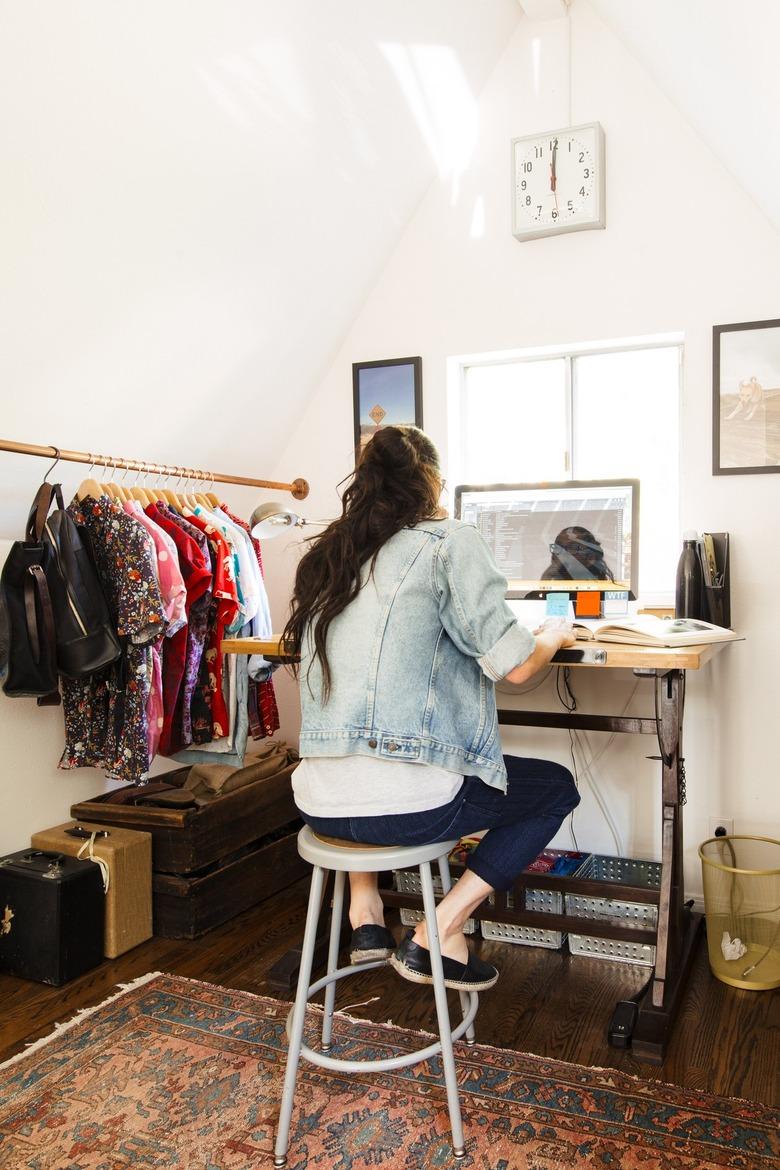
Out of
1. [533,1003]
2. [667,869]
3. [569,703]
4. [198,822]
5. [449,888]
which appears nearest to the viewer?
[449,888]

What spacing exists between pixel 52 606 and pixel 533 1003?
1.57 meters

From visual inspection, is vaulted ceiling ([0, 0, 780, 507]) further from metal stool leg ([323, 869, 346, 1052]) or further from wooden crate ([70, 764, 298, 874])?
metal stool leg ([323, 869, 346, 1052])

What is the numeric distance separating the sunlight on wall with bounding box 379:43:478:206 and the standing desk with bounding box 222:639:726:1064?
1727 mm

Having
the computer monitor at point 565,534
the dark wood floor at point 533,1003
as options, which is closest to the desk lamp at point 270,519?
the computer monitor at point 565,534

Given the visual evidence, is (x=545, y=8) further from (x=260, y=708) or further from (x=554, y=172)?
(x=260, y=708)

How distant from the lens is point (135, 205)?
223 cm

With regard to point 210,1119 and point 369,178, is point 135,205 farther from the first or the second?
point 210,1119

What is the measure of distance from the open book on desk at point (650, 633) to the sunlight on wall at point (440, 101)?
1715 mm

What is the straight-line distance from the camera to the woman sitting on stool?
166 cm

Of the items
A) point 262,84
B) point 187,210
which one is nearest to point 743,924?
point 187,210

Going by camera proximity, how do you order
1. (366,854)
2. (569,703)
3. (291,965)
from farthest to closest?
(569,703), (291,965), (366,854)

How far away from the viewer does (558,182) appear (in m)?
2.91

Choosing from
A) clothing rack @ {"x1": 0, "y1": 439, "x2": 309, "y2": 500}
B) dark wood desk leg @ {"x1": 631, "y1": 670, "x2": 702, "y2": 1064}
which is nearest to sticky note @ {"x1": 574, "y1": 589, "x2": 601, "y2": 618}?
dark wood desk leg @ {"x1": 631, "y1": 670, "x2": 702, "y2": 1064}

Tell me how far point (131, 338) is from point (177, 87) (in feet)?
2.12
